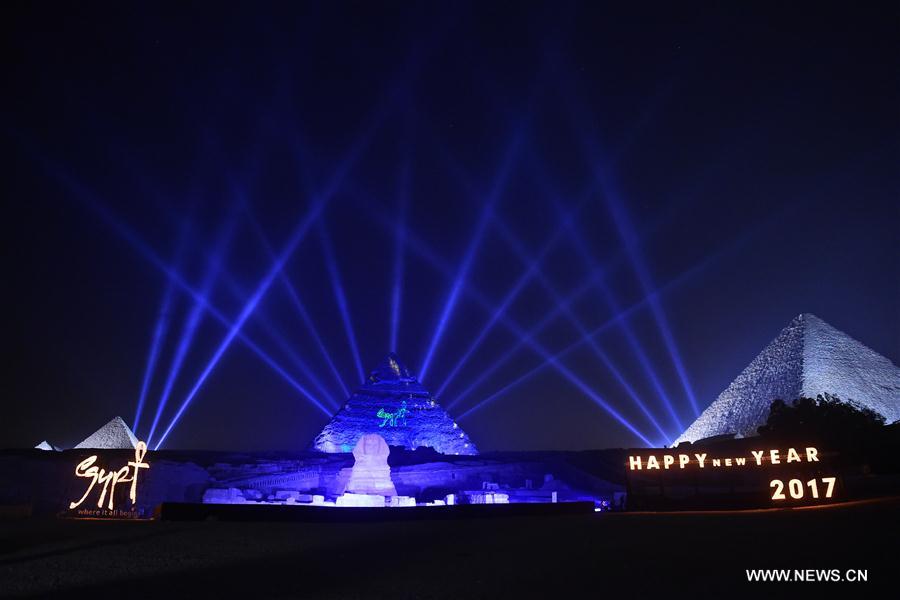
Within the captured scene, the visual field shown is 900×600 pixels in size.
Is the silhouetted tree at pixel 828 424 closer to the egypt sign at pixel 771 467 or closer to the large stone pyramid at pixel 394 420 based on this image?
the egypt sign at pixel 771 467

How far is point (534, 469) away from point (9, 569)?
34144 millimetres

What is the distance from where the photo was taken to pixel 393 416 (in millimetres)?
48031

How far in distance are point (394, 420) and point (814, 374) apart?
31796 millimetres

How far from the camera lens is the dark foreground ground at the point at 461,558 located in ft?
19.2

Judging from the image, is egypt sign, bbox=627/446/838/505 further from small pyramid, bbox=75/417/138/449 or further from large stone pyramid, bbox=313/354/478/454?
small pyramid, bbox=75/417/138/449

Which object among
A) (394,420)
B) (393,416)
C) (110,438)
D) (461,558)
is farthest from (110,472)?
(393,416)

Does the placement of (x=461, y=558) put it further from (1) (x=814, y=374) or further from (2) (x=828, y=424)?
(1) (x=814, y=374)

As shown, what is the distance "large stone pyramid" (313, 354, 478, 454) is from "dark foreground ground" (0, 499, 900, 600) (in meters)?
35.0

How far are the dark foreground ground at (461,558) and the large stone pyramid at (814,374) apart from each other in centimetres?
3409

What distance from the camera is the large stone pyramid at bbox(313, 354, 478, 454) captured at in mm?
47062

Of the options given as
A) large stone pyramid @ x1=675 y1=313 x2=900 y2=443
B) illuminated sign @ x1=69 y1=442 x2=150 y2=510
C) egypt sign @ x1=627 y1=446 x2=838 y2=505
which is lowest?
illuminated sign @ x1=69 y1=442 x2=150 y2=510

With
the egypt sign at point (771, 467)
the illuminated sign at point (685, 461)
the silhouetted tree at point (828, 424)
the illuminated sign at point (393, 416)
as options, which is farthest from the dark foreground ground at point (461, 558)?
the illuminated sign at point (393, 416)

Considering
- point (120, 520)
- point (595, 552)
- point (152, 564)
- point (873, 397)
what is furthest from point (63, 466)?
point (873, 397)

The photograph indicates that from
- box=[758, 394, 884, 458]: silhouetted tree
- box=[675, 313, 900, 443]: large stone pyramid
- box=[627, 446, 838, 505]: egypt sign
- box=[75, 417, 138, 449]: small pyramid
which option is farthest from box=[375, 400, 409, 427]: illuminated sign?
box=[627, 446, 838, 505]: egypt sign
